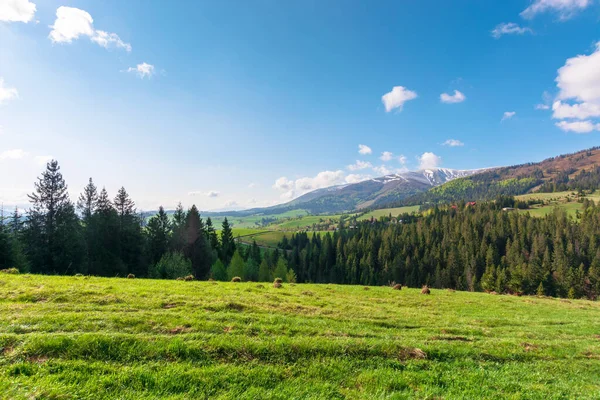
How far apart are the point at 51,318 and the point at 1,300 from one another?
18.2 feet

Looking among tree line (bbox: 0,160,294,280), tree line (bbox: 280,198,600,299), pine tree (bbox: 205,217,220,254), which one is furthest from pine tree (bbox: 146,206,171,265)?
tree line (bbox: 280,198,600,299)

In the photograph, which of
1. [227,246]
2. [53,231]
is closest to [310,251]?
[227,246]

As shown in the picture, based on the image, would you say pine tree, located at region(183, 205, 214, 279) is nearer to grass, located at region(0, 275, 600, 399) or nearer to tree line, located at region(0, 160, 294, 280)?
tree line, located at region(0, 160, 294, 280)

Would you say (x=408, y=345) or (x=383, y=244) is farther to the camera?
(x=383, y=244)

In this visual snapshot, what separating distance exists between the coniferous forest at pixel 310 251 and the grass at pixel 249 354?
25790 mm

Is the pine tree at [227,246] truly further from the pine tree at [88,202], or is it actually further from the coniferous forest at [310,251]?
the pine tree at [88,202]

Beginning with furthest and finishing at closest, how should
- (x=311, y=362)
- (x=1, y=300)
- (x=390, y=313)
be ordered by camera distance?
1. (x=390, y=313)
2. (x=1, y=300)
3. (x=311, y=362)

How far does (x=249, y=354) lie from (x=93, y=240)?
5363cm

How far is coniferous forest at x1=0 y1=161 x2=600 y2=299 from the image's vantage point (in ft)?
138

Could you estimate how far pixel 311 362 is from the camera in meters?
8.91

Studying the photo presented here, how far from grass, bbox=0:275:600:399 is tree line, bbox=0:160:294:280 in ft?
86.1

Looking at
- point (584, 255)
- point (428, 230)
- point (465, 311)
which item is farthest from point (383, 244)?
point (465, 311)

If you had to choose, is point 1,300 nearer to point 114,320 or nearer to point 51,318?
point 51,318

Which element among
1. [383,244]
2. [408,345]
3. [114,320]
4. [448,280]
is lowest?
[448,280]
